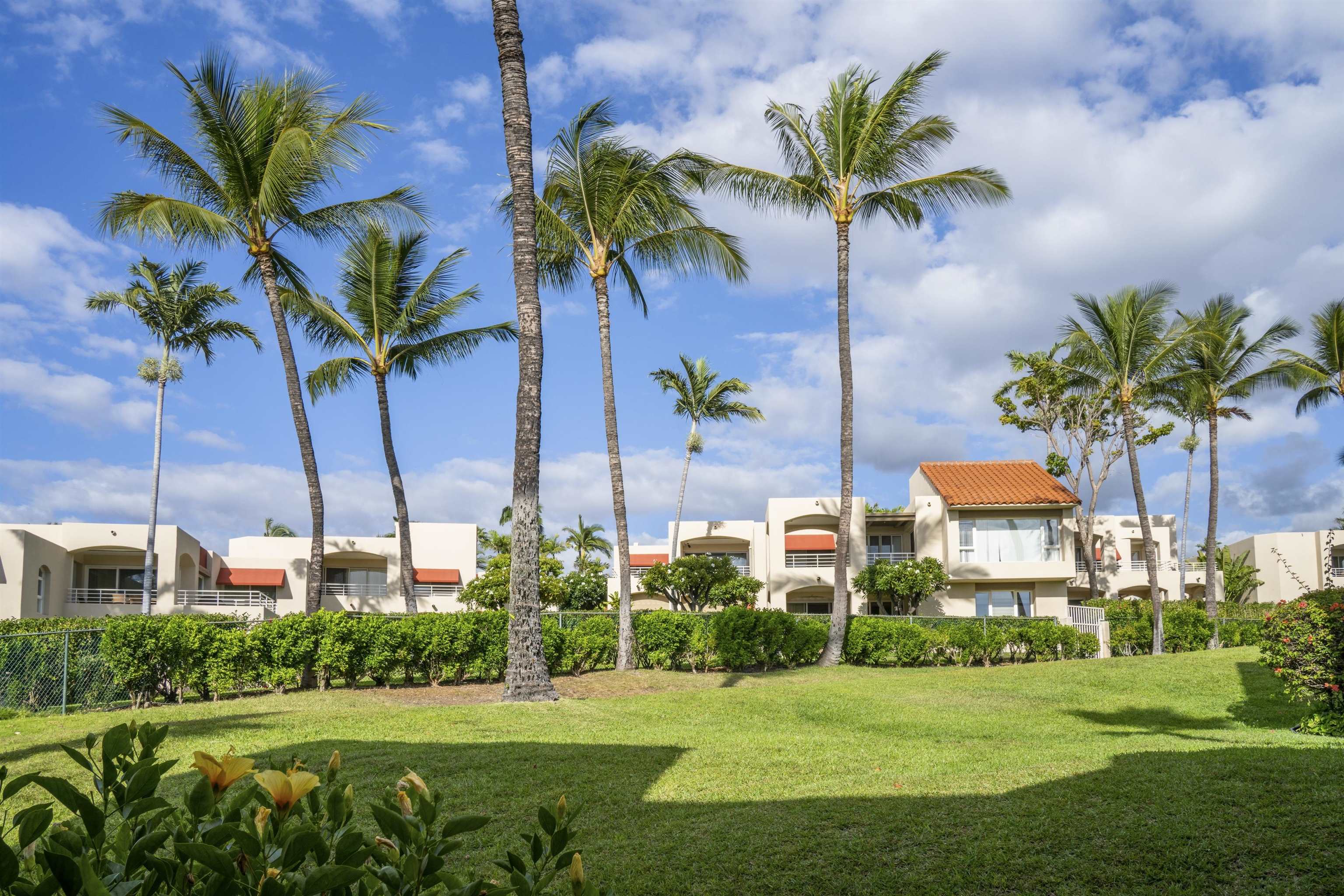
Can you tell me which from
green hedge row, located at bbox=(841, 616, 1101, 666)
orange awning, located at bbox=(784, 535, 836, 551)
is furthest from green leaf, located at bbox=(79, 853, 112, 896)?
orange awning, located at bbox=(784, 535, 836, 551)

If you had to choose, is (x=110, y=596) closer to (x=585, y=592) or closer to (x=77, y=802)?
(x=585, y=592)

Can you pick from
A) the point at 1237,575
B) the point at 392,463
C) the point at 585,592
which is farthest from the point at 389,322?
the point at 1237,575

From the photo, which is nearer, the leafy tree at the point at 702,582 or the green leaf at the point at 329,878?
the green leaf at the point at 329,878

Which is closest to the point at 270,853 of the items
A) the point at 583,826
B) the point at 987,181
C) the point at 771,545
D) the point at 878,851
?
the point at 878,851

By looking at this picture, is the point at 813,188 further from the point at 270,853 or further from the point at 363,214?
the point at 270,853

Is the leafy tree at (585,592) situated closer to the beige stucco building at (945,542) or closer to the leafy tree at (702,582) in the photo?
the beige stucco building at (945,542)

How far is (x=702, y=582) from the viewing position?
111 ft

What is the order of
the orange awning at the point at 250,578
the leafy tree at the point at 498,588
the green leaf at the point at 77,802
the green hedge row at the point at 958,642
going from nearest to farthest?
1. the green leaf at the point at 77,802
2. the green hedge row at the point at 958,642
3. the leafy tree at the point at 498,588
4. the orange awning at the point at 250,578

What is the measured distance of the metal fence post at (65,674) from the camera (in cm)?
1332

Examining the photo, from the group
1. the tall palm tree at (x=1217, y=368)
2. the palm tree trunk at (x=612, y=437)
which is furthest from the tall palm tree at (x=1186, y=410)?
the palm tree trunk at (x=612, y=437)

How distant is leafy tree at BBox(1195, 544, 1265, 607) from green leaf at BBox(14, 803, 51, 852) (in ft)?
173

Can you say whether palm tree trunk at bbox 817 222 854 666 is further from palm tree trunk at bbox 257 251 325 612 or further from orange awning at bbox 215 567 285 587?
orange awning at bbox 215 567 285 587

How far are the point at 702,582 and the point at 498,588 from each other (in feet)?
24.3

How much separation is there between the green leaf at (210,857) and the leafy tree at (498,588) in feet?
100
